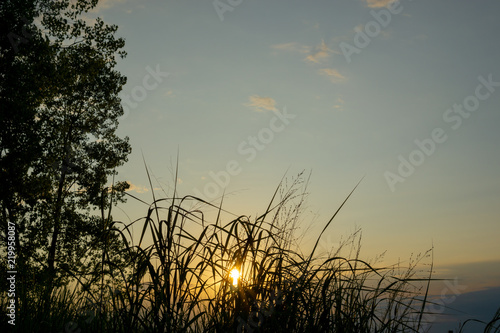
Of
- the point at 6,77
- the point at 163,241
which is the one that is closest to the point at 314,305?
the point at 163,241

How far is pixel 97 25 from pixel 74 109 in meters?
2.57

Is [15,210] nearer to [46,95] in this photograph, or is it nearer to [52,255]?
[52,255]

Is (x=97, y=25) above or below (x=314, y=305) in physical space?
above

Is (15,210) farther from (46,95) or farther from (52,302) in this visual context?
(52,302)

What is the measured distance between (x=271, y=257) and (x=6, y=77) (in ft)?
31.5

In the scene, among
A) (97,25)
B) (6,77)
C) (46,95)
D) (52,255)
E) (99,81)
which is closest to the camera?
(6,77)

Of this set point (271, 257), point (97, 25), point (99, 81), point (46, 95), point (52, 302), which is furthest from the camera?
point (99, 81)

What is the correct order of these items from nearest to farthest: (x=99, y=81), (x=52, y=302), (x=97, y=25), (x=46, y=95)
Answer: (x=52, y=302) < (x=46, y=95) < (x=97, y=25) < (x=99, y=81)

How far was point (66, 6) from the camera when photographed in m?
11.4

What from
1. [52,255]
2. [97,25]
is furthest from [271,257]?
[97,25]

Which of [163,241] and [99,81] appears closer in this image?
[163,241]

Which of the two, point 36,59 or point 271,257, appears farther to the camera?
point 36,59

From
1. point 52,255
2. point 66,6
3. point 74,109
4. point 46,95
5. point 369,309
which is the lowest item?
point 369,309

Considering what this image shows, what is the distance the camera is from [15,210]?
11.0m
